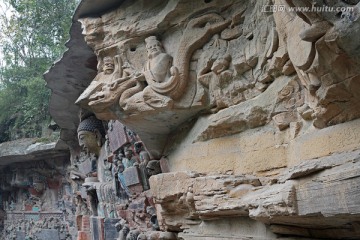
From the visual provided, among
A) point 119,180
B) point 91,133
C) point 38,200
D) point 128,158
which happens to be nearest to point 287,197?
point 128,158

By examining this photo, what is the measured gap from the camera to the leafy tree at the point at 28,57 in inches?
379

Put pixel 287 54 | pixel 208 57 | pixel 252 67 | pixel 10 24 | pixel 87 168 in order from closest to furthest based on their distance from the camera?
pixel 287 54, pixel 252 67, pixel 208 57, pixel 87 168, pixel 10 24

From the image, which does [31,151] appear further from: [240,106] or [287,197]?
[287,197]

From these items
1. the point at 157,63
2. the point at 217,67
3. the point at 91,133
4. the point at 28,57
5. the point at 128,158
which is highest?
the point at 28,57

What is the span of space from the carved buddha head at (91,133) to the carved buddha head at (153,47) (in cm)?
283

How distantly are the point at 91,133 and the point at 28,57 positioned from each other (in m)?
6.41

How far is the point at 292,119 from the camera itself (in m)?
2.39

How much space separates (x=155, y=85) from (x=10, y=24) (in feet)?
32.0

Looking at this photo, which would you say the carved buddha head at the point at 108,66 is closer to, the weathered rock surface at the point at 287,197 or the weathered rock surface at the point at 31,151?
the weathered rock surface at the point at 287,197

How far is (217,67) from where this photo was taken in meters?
2.87

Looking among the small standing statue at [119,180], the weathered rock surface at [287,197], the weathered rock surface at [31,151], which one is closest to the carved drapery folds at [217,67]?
the weathered rock surface at [287,197]

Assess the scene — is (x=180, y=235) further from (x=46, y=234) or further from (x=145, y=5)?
(x=46, y=234)

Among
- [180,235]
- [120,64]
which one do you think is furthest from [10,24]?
[180,235]

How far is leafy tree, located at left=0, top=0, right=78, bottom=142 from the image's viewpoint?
31.6 feet
